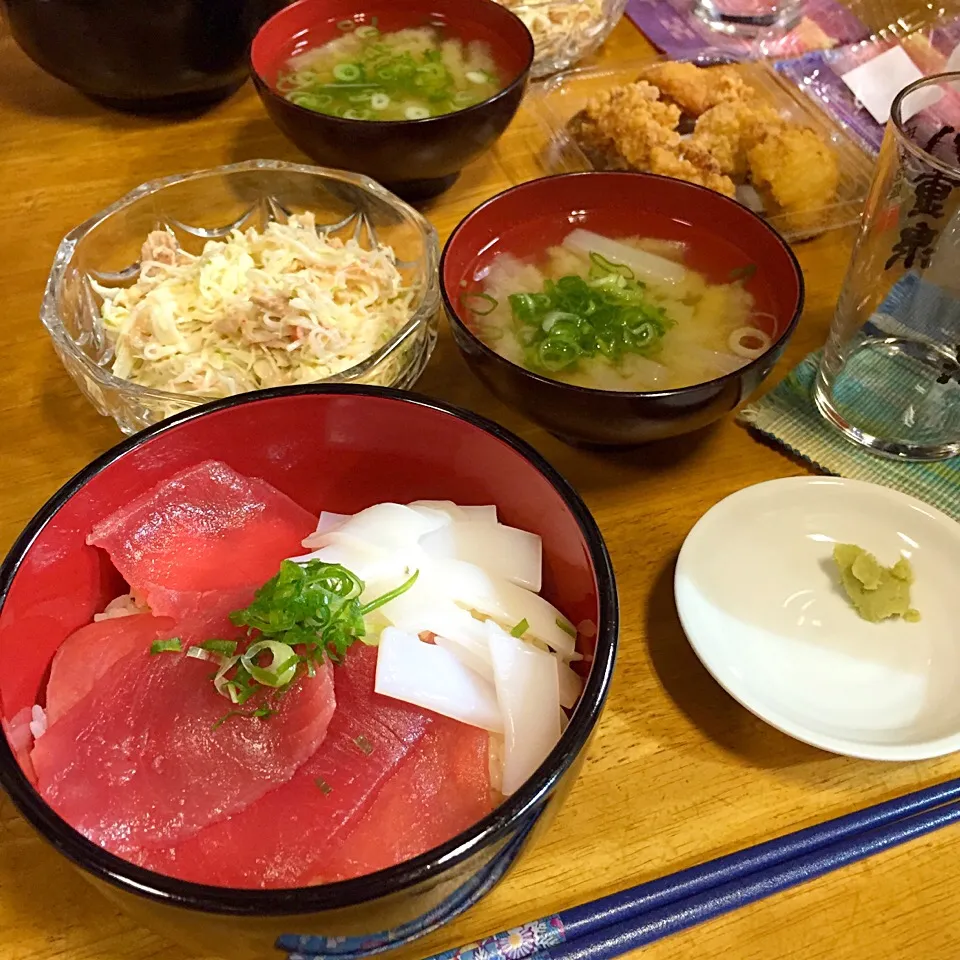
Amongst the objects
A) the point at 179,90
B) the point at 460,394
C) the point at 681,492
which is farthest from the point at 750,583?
the point at 179,90

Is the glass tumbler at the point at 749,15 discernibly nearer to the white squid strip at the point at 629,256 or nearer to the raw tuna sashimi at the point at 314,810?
the white squid strip at the point at 629,256

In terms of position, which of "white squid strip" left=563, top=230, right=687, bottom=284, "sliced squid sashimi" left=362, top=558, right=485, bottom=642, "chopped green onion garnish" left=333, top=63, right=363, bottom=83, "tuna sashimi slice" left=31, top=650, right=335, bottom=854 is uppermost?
"chopped green onion garnish" left=333, top=63, right=363, bottom=83

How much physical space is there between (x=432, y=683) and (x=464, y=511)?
0.75 feet

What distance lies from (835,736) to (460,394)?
690 millimetres

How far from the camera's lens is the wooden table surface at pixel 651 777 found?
0.83 metres

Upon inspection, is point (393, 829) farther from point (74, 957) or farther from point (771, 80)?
point (771, 80)

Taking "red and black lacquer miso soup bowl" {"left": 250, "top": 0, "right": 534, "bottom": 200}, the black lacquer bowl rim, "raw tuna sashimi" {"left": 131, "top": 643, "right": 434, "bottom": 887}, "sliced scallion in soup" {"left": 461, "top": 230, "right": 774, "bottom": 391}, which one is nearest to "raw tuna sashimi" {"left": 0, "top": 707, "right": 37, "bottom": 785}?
"raw tuna sashimi" {"left": 131, "top": 643, "right": 434, "bottom": 887}

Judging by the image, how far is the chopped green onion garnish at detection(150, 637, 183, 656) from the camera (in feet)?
2.72

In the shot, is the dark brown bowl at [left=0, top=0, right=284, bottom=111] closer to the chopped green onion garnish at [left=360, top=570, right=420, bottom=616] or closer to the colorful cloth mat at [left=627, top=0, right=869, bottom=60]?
the colorful cloth mat at [left=627, top=0, right=869, bottom=60]

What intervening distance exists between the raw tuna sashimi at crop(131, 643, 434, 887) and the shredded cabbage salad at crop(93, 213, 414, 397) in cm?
52

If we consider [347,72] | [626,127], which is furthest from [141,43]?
[626,127]

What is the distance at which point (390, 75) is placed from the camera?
169 cm

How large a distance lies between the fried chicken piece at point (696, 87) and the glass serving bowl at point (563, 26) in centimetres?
23

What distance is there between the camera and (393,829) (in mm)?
738
